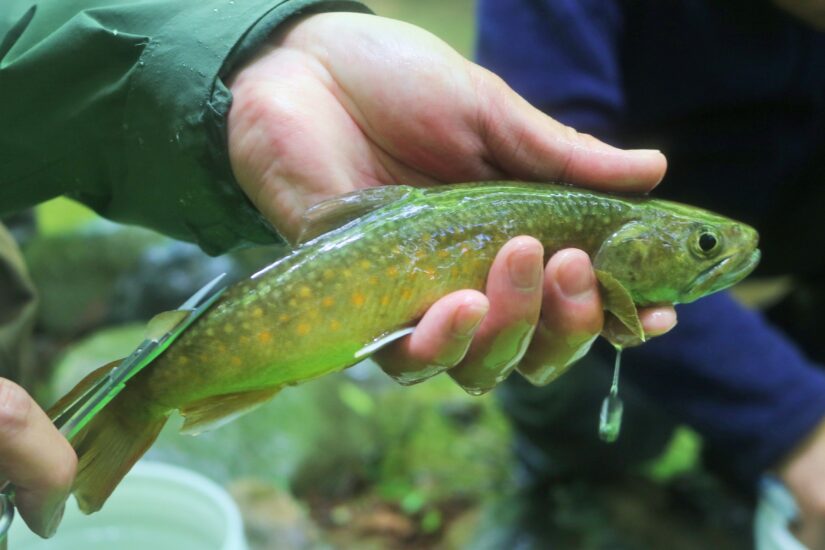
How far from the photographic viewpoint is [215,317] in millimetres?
774

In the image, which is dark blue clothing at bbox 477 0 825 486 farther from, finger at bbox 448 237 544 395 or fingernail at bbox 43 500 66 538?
fingernail at bbox 43 500 66 538

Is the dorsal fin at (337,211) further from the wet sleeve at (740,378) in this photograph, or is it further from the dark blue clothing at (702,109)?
the wet sleeve at (740,378)

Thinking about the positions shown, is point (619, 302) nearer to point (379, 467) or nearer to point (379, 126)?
point (379, 126)

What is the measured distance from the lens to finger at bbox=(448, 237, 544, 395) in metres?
0.79

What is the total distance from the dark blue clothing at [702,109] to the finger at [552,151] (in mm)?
451

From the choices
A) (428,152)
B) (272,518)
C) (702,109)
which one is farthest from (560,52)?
(272,518)

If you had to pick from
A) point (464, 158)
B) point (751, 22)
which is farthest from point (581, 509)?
point (464, 158)

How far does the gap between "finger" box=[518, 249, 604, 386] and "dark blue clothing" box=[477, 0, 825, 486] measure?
56 centimetres

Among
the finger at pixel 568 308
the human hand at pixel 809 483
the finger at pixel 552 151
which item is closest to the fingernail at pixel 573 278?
the finger at pixel 568 308

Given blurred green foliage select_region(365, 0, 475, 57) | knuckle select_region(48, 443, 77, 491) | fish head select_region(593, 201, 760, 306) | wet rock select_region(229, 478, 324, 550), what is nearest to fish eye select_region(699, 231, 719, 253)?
fish head select_region(593, 201, 760, 306)

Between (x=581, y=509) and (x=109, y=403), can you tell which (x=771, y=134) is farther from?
(x=109, y=403)

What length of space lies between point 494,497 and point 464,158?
48.3 inches

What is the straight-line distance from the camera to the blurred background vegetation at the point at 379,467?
1735 millimetres

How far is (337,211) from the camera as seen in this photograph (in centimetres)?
83
